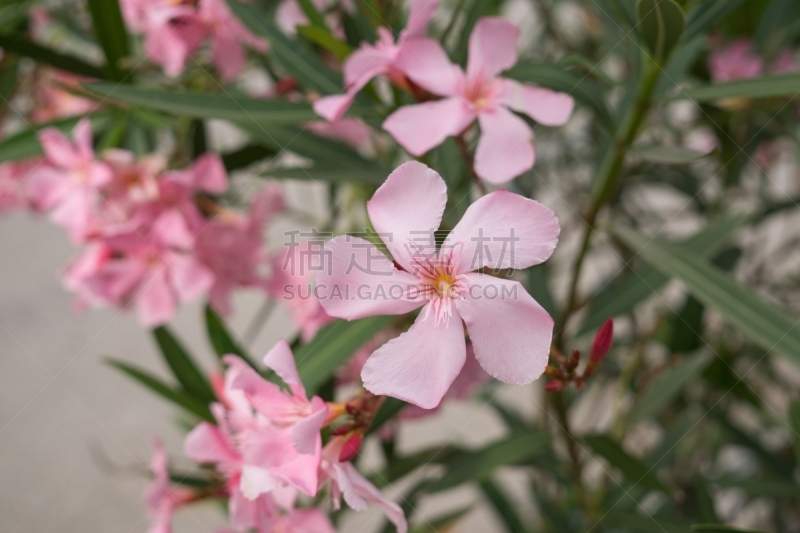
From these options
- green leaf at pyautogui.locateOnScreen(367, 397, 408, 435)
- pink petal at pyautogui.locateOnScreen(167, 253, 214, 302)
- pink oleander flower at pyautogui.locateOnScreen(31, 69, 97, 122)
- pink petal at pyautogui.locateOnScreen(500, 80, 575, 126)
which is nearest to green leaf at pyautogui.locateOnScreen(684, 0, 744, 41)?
Answer: pink petal at pyautogui.locateOnScreen(500, 80, 575, 126)

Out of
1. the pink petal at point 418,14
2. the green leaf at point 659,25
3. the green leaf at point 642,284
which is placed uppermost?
the pink petal at point 418,14

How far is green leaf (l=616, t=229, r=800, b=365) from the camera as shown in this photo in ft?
1.66

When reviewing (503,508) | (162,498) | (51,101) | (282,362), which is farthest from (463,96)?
(51,101)

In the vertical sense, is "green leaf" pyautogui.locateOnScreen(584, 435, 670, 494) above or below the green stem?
below

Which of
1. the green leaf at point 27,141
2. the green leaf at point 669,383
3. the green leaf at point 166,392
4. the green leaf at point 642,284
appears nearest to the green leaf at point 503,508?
the green leaf at point 669,383

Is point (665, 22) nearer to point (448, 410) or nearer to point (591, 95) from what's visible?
point (591, 95)

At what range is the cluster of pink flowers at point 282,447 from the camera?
38cm

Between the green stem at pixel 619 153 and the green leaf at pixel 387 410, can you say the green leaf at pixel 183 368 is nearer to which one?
the green leaf at pixel 387 410

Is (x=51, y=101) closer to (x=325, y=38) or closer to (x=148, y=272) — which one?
→ (x=148, y=272)

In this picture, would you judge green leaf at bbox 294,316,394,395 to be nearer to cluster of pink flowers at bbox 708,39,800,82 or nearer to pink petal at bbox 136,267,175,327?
pink petal at bbox 136,267,175,327

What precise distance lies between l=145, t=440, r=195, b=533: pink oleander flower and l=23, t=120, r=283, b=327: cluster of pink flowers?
0.15m

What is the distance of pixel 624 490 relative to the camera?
0.80 m

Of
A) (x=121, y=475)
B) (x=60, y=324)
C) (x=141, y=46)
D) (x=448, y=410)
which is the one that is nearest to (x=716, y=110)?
(x=141, y=46)

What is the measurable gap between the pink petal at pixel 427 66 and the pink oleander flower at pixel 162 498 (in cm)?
42
